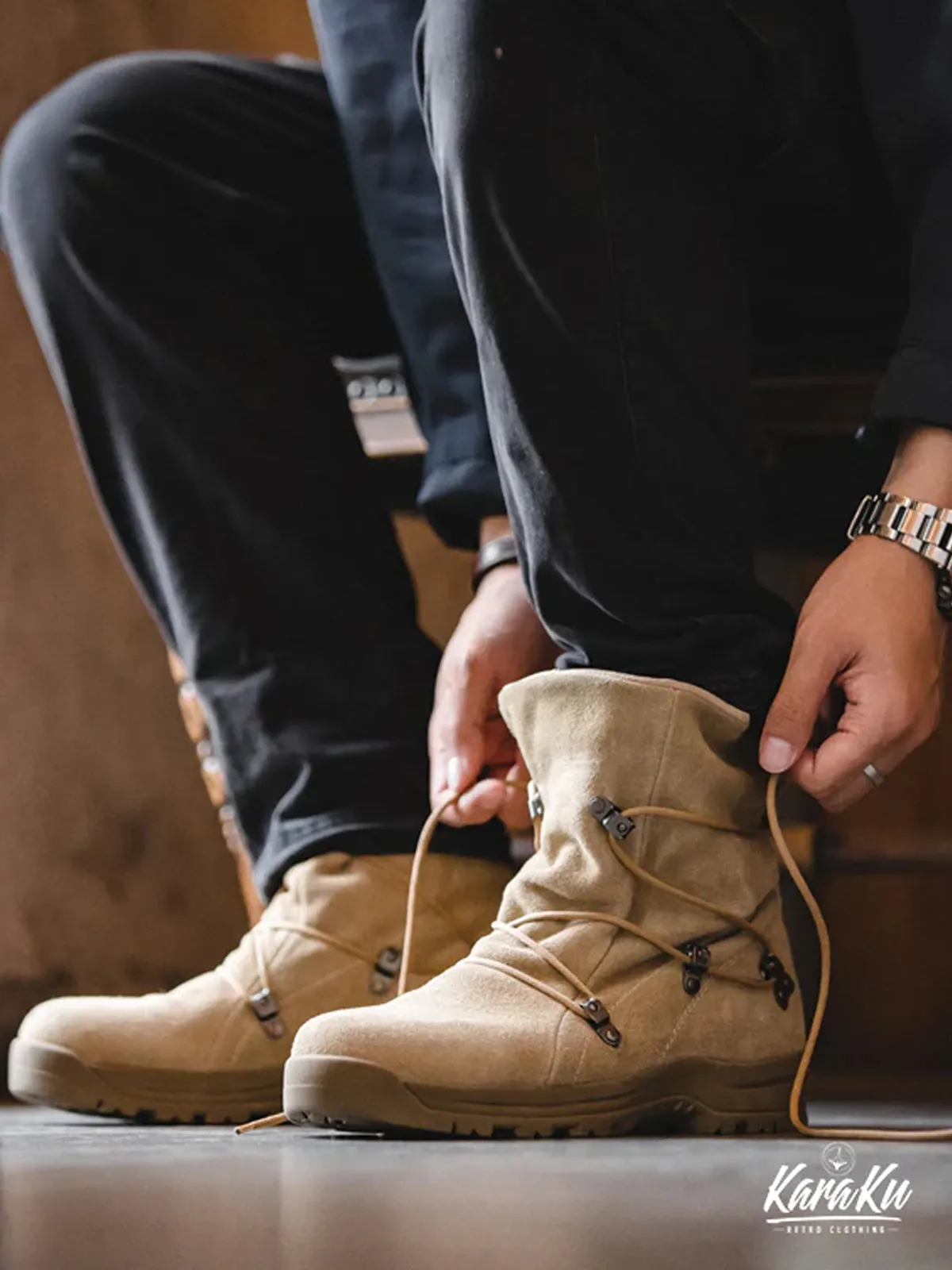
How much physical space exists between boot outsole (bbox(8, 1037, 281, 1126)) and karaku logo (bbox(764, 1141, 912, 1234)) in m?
0.36

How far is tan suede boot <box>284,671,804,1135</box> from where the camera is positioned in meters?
0.60

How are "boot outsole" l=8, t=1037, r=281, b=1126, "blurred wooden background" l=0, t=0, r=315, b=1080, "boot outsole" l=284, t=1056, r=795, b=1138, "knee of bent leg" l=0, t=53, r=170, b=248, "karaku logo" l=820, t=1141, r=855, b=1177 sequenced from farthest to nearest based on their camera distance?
"blurred wooden background" l=0, t=0, r=315, b=1080
"knee of bent leg" l=0, t=53, r=170, b=248
"boot outsole" l=8, t=1037, r=281, b=1126
"boot outsole" l=284, t=1056, r=795, b=1138
"karaku logo" l=820, t=1141, r=855, b=1177

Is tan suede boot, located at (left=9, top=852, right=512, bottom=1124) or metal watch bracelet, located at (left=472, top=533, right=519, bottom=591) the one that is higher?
metal watch bracelet, located at (left=472, top=533, right=519, bottom=591)

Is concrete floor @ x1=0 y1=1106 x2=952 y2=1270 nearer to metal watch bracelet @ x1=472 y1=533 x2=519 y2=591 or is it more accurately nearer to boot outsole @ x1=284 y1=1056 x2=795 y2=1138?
boot outsole @ x1=284 y1=1056 x2=795 y2=1138

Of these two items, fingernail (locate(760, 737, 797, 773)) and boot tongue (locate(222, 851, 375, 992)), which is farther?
boot tongue (locate(222, 851, 375, 992))

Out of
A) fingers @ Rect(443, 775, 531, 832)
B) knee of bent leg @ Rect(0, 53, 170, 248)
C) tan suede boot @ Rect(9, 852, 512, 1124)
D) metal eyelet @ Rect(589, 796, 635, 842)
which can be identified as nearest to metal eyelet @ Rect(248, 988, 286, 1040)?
tan suede boot @ Rect(9, 852, 512, 1124)

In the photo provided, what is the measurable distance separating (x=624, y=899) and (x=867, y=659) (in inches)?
5.8

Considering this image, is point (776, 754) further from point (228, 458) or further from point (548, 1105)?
point (228, 458)

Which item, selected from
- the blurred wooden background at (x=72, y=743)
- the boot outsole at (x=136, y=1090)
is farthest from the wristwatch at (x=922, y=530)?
the blurred wooden background at (x=72, y=743)

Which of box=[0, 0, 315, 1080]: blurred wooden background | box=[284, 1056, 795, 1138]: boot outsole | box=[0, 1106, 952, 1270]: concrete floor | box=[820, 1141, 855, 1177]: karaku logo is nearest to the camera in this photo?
box=[0, 1106, 952, 1270]: concrete floor

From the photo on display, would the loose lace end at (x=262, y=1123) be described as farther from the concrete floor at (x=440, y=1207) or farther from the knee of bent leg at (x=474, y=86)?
the knee of bent leg at (x=474, y=86)

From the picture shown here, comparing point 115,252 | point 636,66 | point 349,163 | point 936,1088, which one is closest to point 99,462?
point 115,252

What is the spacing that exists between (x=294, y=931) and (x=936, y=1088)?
42 centimetres

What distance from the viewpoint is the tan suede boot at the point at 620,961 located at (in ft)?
1.96
